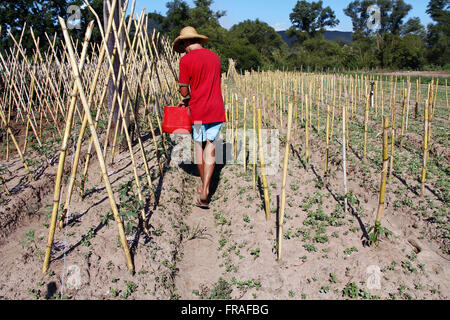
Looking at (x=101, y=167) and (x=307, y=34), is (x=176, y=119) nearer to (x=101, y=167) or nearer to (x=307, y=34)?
(x=101, y=167)

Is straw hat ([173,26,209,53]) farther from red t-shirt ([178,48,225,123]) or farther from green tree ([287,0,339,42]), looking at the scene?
green tree ([287,0,339,42])

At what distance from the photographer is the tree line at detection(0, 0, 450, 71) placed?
2203 centimetres

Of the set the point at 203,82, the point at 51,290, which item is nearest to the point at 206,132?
the point at 203,82

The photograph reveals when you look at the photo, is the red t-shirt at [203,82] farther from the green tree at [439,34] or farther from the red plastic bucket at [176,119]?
the green tree at [439,34]

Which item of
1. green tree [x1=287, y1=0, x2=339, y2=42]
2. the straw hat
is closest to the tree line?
green tree [x1=287, y1=0, x2=339, y2=42]

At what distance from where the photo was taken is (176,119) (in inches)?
123

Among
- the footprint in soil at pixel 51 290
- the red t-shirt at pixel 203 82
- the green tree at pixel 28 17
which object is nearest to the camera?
the footprint in soil at pixel 51 290

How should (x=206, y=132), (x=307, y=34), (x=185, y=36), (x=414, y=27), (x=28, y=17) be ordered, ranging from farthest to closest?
1. (x=307, y=34)
2. (x=414, y=27)
3. (x=28, y=17)
4. (x=206, y=132)
5. (x=185, y=36)

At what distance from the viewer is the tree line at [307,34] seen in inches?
867

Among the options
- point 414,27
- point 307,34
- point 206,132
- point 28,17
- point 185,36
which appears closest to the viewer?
point 185,36

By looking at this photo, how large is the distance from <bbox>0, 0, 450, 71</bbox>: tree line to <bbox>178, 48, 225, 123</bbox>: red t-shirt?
1407cm

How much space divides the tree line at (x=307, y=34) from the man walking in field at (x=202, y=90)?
1405cm

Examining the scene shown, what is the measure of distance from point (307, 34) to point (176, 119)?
4867 cm

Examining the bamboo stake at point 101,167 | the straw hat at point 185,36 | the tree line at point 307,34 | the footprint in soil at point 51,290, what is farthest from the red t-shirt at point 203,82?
the tree line at point 307,34
